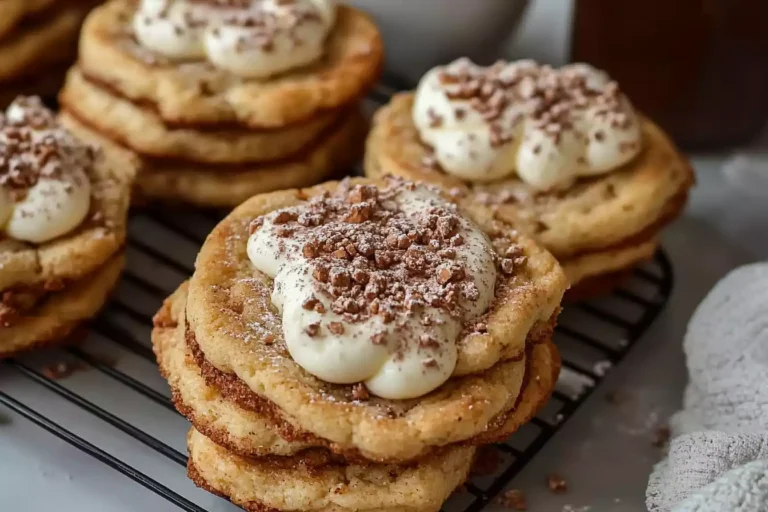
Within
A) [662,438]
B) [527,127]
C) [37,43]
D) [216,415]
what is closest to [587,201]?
[527,127]

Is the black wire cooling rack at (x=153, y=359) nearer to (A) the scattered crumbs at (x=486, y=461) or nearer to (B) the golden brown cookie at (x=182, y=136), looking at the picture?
(A) the scattered crumbs at (x=486, y=461)

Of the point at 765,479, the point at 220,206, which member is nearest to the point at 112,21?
the point at 220,206

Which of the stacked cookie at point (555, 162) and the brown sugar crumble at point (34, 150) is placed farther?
the stacked cookie at point (555, 162)

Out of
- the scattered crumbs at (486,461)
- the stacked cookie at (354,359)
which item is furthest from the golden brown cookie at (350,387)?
the scattered crumbs at (486,461)

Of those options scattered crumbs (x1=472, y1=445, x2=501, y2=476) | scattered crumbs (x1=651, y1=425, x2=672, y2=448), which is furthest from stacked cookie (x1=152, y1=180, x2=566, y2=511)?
scattered crumbs (x1=651, y1=425, x2=672, y2=448)

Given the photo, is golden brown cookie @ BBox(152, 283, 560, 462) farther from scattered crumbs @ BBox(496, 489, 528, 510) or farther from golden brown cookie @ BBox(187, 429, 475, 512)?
scattered crumbs @ BBox(496, 489, 528, 510)

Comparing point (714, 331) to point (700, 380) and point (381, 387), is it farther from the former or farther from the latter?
point (381, 387)

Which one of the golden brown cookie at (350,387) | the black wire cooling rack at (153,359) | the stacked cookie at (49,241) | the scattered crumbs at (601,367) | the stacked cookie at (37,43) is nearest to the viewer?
the golden brown cookie at (350,387)
